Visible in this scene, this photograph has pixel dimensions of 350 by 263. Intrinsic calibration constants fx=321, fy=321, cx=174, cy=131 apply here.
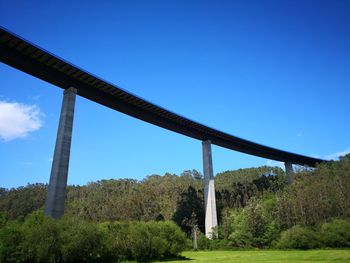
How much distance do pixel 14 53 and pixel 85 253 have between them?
17927 mm

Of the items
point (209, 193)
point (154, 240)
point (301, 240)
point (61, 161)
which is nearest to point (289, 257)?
point (154, 240)

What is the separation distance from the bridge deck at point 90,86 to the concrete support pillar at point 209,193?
2549 mm

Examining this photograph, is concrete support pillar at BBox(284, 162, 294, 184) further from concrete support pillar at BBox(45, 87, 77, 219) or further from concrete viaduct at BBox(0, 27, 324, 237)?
concrete support pillar at BBox(45, 87, 77, 219)

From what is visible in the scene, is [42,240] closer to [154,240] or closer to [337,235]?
[154,240]

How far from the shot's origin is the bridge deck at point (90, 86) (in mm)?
27672

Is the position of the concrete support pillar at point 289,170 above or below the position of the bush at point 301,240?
above

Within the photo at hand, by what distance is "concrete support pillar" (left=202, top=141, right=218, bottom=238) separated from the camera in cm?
4966

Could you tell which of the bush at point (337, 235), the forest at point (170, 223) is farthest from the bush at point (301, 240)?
the bush at point (337, 235)

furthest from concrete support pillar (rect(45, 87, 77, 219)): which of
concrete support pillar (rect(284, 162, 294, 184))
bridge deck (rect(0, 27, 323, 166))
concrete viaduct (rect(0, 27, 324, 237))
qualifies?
concrete support pillar (rect(284, 162, 294, 184))

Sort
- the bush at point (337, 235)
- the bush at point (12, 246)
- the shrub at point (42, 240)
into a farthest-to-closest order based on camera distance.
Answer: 1. the bush at point (337, 235)
2. the shrub at point (42, 240)
3. the bush at point (12, 246)

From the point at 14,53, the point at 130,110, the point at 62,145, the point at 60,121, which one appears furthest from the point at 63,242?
the point at 130,110

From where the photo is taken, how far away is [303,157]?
75.0 meters

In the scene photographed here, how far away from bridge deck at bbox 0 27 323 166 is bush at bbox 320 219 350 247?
22.1m

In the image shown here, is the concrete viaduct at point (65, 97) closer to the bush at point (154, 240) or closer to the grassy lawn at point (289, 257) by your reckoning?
the bush at point (154, 240)
